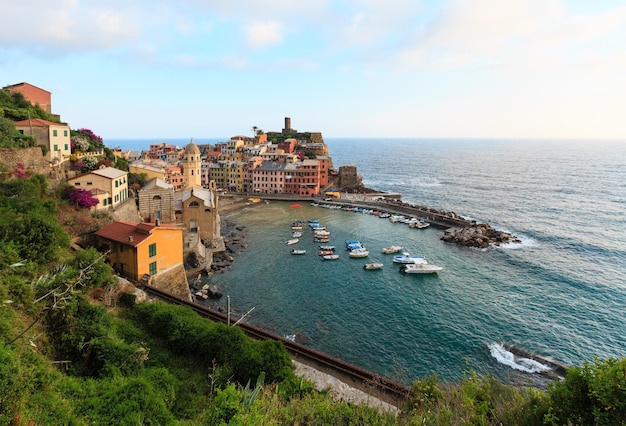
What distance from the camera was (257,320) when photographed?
27.8m

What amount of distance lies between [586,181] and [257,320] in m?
110

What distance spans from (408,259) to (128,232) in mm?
28626

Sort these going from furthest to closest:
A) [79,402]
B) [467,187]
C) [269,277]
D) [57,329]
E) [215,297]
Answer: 1. [467,187]
2. [269,277]
3. [215,297]
4. [57,329]
5. [79,402]

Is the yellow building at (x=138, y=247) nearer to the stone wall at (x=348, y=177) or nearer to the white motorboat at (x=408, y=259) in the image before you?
the white motorboat at (x=408, y=259)

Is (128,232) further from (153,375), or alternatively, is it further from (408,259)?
(408,259)

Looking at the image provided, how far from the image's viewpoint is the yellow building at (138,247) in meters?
25.0

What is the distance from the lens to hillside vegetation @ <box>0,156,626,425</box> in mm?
8844

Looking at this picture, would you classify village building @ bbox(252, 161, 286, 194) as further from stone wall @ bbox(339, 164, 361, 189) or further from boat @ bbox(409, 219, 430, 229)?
boat @ bbox(409, 219, 430, 229)

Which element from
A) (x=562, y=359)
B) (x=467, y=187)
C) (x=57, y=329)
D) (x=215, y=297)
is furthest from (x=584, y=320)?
(x=467, y=187)

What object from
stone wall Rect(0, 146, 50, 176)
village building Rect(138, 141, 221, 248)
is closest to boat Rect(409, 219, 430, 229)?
village building Rect(138, 141, 221, 248)

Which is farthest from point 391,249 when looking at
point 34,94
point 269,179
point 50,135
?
point 34,94

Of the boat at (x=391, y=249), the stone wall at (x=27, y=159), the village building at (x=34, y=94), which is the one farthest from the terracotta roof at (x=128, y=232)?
the village building at (x=34, y=94)

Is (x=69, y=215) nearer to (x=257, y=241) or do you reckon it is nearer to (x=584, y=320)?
(x=257, y=241)

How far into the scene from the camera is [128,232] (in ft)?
85.6
